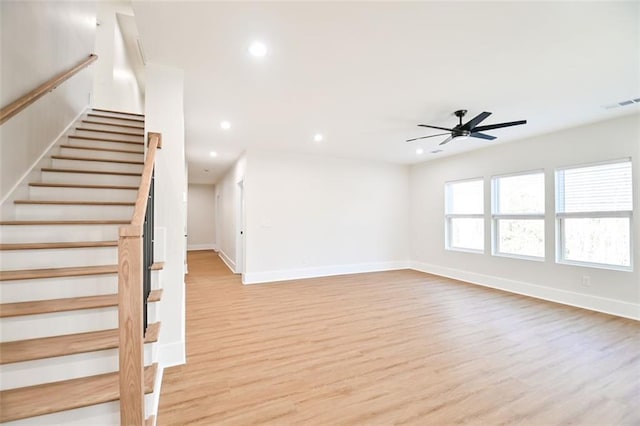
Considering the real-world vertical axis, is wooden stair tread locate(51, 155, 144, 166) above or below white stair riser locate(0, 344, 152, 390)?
above

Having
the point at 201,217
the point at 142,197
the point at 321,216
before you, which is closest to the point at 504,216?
the point at 321,216

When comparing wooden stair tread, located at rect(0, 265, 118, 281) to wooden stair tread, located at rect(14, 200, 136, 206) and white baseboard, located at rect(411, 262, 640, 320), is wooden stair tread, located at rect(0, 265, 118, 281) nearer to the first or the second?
wooden stair tread, located at rect(14, 200, 136, 206)

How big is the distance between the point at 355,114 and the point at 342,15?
6.14ft

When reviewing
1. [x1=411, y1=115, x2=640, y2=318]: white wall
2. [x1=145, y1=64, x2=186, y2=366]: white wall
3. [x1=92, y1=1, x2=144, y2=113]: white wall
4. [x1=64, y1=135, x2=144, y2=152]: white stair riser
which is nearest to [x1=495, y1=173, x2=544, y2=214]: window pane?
[x1=411, y1=115, x2=640, y2=318]: white wall

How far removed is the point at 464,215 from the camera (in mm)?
5855

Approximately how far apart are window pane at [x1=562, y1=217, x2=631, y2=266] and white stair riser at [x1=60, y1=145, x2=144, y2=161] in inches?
244

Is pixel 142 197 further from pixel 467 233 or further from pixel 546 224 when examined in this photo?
pixel 467 233

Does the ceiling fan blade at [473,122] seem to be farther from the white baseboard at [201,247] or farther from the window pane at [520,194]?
the white baseboard at [201,247]

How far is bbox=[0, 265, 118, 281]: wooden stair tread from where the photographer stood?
1741 millimetres

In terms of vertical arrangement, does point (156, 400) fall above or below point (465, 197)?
below

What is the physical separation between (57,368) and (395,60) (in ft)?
10.5

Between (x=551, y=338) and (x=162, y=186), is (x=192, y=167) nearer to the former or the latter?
(x=162, y=186)

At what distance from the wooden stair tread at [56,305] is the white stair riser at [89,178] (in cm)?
153

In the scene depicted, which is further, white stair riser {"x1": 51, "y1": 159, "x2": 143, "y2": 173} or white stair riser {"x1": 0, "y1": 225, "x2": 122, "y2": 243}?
white stair riser {"x1": 51, "y1": 159, "x2": 143, "y2": 173}
